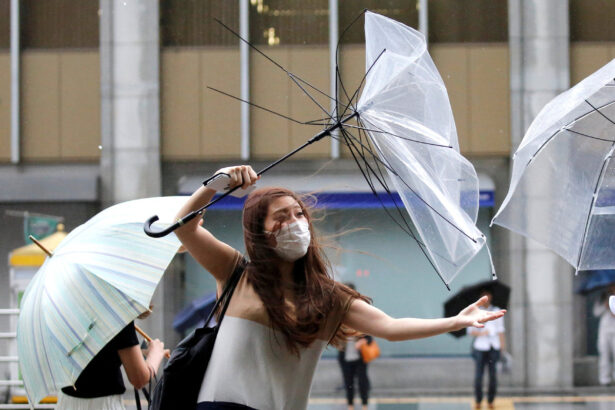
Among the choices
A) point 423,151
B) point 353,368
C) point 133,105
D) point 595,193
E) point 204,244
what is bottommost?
point 353,368

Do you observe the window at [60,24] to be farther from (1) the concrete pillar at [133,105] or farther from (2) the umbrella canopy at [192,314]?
(2) the umbrella canopy at [192,314]

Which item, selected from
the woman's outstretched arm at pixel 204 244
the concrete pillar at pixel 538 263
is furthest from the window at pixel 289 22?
the woman's outstretched arm at pixel 204 244

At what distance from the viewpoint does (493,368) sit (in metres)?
10.1

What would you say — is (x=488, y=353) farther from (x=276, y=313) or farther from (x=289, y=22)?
(x=276, y=313)

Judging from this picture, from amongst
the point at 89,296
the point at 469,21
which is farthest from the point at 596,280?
the point at 89,296

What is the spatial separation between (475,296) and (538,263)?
2.63ft

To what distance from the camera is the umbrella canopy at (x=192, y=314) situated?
10266 mm

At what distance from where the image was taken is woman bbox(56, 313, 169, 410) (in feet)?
12.5

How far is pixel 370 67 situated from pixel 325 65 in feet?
22.2

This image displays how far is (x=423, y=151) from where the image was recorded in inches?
135

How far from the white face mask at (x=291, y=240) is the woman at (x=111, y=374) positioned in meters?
1.39

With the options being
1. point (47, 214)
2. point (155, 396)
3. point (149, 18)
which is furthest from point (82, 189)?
point (155, 396)

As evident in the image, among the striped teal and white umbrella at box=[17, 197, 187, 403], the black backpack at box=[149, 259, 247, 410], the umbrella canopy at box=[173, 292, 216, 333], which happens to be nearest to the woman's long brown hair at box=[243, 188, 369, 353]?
the black backpack at box=[149, 259, 247, 410]

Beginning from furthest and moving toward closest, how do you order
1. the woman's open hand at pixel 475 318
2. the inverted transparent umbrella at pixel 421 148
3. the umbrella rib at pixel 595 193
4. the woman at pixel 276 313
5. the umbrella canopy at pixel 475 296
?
the umbrella canopy at pixel 475 296, the umbrella rib at pixel 595 193, the inverted transparent umbrella at pixel 421 148, the woman at pixel 276 313, the woman's open hand at pixel 475 318
